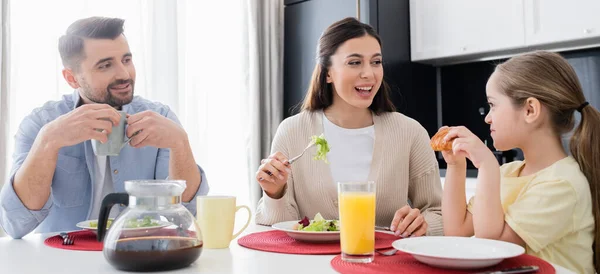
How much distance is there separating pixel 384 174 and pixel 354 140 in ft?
0.57

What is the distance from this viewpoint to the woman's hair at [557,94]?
4.28 feet

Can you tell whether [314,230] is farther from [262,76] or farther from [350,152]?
[262,76]

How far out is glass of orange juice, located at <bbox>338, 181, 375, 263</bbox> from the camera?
996 mm

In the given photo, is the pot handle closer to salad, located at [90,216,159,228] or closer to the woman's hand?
salad, located at [90,216,159,228]

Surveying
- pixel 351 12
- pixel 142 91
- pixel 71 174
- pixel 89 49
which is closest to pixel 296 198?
pixel 71 174

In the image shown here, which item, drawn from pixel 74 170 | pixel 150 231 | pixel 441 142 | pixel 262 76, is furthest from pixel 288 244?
pixel 262 76

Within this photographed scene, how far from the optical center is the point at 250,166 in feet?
11.4

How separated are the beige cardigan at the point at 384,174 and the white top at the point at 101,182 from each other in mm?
478

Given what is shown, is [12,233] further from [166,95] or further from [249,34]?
[249,34]

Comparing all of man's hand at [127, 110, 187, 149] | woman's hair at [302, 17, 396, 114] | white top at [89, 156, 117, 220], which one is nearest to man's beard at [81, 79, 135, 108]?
A: white top at [89, 156, 117, 220]

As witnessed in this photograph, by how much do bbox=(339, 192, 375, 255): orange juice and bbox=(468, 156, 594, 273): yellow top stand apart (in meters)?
0.37

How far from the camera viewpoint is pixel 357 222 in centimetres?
101

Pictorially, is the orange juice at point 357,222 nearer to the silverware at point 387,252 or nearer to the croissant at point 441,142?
the silverware at point 387,252

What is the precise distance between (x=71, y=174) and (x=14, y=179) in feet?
0.80
